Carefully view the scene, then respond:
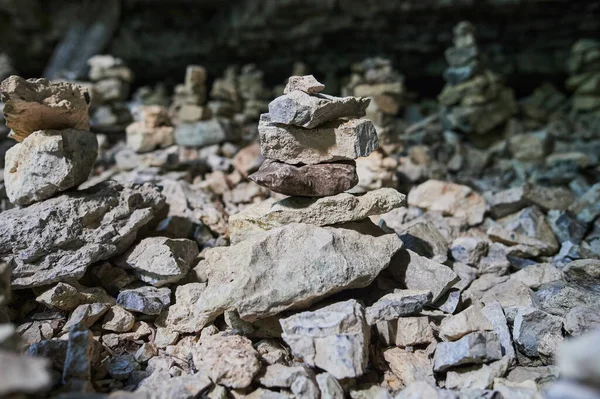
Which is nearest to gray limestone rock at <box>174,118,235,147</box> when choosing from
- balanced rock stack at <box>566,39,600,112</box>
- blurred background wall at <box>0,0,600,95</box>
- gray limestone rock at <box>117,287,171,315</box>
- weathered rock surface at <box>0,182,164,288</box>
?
weathered rock surface at <box>0,182,164,288</box>

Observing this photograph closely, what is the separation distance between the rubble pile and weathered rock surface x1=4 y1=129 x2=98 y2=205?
0.06 feet

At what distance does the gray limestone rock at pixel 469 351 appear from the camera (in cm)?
290

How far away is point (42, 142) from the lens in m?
3.64

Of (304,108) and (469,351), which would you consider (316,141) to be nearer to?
(304,108)

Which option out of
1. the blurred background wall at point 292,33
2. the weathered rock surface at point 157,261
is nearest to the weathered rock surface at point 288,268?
the weathered rock surface at point 157,261

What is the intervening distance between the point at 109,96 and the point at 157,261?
618cm

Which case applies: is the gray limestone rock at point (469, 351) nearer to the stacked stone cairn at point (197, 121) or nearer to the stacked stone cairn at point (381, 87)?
the stacked stone cairn at point (381, 87)

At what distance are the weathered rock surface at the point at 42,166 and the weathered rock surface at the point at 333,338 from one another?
226cm

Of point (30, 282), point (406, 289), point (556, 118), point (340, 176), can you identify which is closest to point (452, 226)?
point (406, 289)

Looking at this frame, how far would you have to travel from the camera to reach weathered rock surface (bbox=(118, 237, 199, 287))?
11.9 feet

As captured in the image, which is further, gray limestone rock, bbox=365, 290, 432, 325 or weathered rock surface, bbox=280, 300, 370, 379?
gray limestone rock, bbox=365, 290, 432, 325

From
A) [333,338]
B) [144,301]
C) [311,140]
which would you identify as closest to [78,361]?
[144,301]

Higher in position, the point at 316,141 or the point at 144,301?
the point at 316,141

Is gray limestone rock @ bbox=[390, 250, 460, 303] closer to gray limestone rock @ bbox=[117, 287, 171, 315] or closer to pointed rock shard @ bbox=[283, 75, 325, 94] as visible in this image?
pointed rock shard @ bbox=[283, 75, 325, 94]
